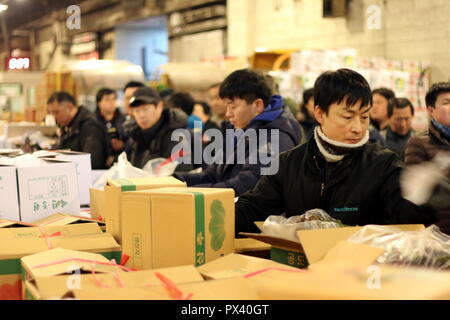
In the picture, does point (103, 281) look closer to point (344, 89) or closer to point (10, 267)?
point (10, 267)

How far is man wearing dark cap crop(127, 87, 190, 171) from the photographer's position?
4719 millimetres

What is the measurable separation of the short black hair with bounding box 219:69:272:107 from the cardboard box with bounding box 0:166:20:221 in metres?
1.26

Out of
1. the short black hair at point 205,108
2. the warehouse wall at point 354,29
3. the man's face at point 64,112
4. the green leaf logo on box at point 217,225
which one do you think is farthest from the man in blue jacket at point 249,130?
the warehouse wall at point 354,29

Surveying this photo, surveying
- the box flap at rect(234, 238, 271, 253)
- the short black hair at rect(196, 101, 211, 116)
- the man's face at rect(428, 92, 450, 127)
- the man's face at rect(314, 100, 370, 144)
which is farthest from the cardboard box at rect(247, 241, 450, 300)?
the short black hair at rect(196, 101, 211, 116)

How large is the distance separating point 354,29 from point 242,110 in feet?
23.9

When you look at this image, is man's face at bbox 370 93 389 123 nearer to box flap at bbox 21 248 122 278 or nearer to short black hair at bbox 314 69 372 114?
short black hair at bbox 314 69 372 114

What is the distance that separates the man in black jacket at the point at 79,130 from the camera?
6.05 m

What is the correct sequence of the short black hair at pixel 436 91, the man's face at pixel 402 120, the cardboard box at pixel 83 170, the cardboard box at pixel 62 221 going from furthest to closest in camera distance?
the man's face at pixel 402 120
the short black hair at pixel 436 91
the cardboard box at pixel 83 170
the cardboard box at pixel 62 221

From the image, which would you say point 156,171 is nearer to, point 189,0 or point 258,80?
point 258,80

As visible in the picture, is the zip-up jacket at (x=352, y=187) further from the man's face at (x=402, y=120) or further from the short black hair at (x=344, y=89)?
the man's face at (x=402, y=120)

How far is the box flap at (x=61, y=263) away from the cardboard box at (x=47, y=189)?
956mm

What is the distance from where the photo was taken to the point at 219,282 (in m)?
1.71

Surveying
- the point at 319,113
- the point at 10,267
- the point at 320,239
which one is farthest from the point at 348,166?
the point at 10,267
